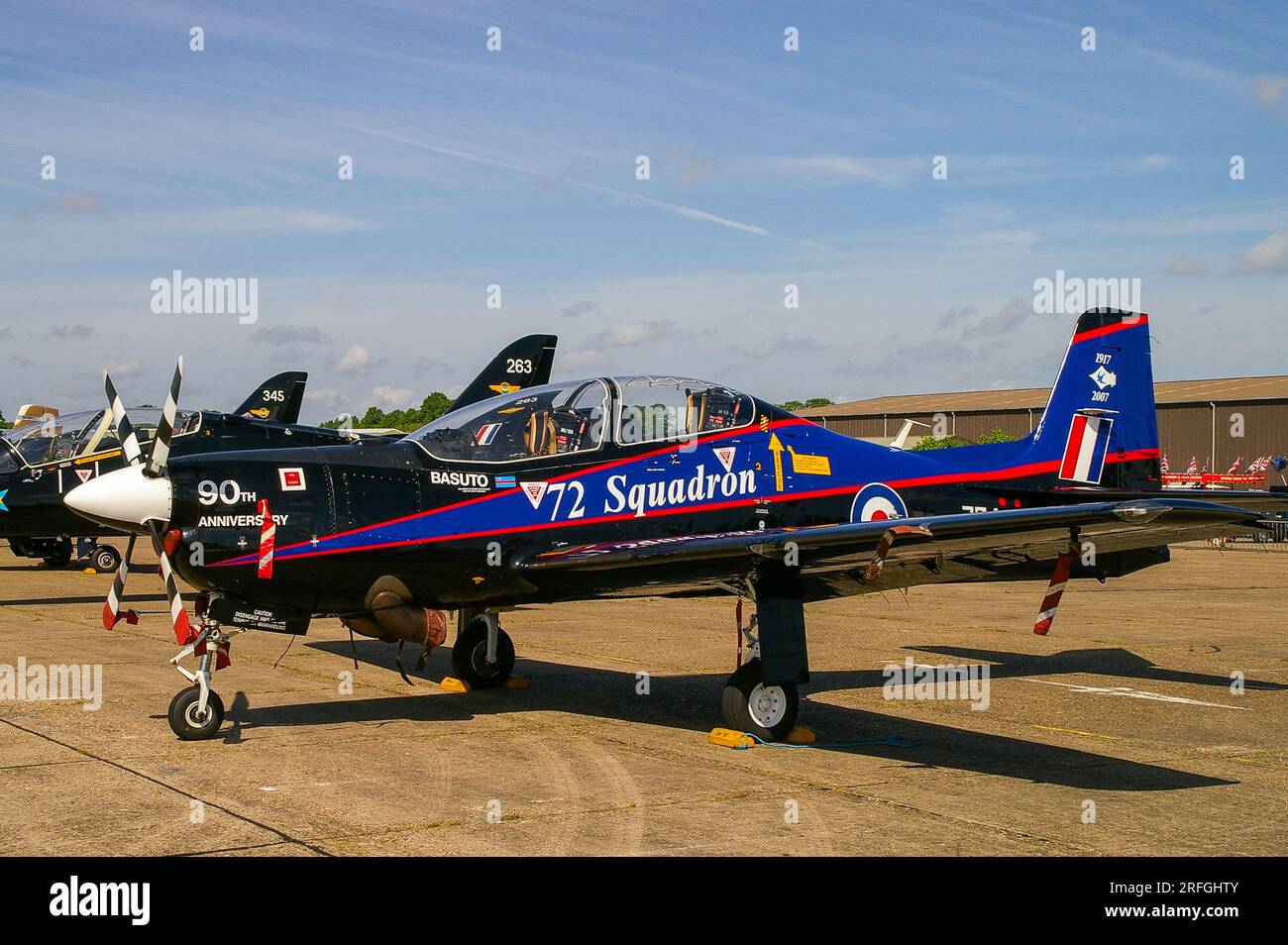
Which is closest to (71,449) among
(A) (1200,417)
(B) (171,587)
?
(B) (171,587)

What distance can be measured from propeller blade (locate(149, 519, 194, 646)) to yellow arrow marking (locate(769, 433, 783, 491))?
16.7 feet

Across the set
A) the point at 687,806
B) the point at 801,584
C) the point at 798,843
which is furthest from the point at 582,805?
the point at 801,584

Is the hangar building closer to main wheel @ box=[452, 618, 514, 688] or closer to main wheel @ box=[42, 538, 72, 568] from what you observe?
main wheel @ box=[42, 538, 72, 568]

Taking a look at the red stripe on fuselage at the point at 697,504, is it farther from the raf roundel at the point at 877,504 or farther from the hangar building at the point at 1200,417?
the hangar building at the point at 1200,417

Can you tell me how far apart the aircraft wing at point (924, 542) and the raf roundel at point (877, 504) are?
3.66ft

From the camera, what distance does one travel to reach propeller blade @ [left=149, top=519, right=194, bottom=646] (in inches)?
338

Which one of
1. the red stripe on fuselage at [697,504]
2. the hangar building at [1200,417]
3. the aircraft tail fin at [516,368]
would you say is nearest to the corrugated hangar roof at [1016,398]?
the hangar building at [1200,417]

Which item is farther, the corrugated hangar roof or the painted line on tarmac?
the corrugated hangar roof

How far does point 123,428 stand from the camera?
30.9 feet

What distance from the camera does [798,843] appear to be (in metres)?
6.50

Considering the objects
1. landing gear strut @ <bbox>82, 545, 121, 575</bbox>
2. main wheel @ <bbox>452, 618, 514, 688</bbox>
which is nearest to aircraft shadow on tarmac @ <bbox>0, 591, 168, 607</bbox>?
landing gear strut @ <bbox>82, 545, 121, 575</bbox>

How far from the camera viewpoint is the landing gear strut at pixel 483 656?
12.0 metres

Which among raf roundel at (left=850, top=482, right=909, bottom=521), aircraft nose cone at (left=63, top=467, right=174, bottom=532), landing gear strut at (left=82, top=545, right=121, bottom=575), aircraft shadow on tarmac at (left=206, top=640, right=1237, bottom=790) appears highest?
aircraft nose cone at (left=63, top=467, right=174, bottom=532)

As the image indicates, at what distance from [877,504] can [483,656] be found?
4.17m
